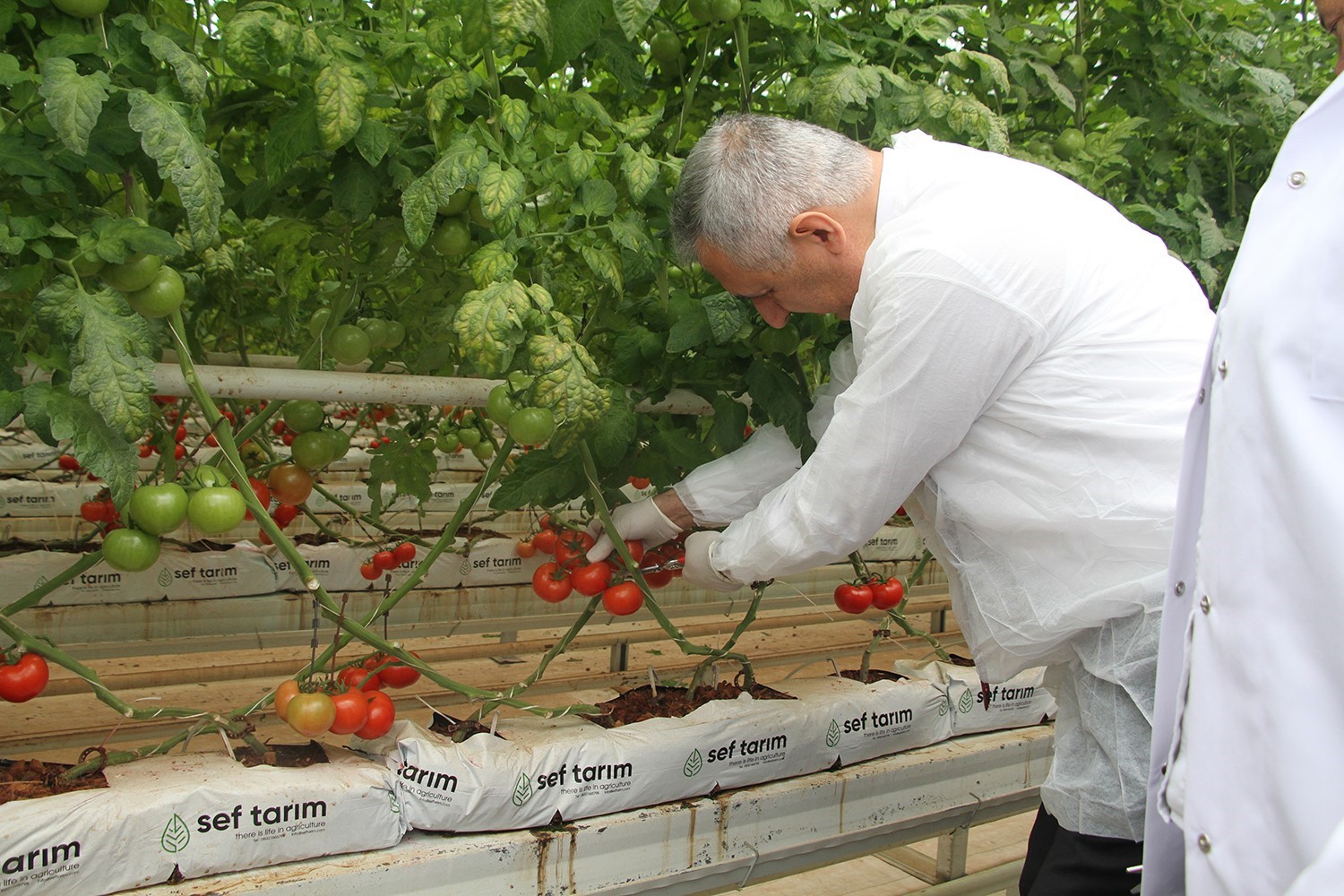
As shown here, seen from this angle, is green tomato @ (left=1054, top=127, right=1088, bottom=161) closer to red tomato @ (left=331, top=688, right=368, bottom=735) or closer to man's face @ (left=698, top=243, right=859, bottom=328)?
man's face @ (left=698, top=243, right=859, bottom=328)

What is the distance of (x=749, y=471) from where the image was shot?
1.82m

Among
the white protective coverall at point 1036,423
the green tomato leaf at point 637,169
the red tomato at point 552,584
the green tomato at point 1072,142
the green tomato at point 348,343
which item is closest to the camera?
the white protective coverall at point 1036,423

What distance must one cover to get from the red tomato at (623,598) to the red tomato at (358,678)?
0.42m

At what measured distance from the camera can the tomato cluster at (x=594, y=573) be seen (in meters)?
1.87

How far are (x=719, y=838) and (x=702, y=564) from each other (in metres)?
0.52

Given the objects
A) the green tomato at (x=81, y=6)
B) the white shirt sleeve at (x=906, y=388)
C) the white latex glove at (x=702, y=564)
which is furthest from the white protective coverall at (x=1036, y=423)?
the green tomato at (x=81, y=6)

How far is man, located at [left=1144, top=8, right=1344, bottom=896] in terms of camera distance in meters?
0.69

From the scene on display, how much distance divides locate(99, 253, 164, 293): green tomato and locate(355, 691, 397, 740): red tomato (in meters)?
0.73

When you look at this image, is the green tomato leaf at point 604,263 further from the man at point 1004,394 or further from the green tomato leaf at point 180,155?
the green tomato leaf at point 180,155

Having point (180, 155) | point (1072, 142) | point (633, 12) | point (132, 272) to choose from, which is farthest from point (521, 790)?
point (1072, 142)

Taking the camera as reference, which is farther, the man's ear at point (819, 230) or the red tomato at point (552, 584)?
the red tomato at point (552, 584)

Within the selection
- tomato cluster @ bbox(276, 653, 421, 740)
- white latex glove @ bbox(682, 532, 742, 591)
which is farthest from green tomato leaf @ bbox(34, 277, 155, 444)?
white latex glove @ bbox(682, 532, 742, 591)

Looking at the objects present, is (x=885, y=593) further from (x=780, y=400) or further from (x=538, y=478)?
(x=538, y=478)

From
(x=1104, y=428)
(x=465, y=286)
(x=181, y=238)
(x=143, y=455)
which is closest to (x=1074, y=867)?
(x=1104, y=428)
